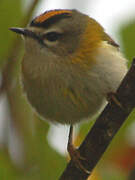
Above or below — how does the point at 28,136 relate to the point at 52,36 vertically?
below

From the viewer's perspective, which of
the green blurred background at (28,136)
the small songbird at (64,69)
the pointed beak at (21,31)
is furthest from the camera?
the small songbird at (64,69)

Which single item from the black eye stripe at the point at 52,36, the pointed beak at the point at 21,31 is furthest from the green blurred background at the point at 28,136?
the black eye stripe at the point at 52,36

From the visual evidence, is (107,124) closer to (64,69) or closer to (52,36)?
(64,69)

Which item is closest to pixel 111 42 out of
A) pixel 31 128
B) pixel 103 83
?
pixel 103 83

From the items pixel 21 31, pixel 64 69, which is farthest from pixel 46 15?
pixel 64 69

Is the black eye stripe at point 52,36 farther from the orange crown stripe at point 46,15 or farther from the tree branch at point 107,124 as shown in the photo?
the tree branch at point 107,124

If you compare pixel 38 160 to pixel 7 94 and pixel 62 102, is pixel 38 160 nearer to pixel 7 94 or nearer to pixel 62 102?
pixel 7 94
